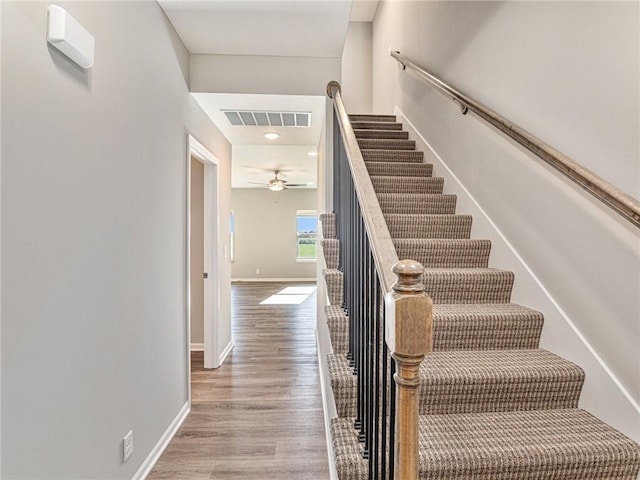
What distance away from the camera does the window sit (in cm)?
1090

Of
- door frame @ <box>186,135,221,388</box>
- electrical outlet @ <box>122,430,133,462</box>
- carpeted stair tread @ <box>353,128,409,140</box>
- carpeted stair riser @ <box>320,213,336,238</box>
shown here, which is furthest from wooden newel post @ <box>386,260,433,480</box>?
door frame @ <box>186,135,221,388</box>

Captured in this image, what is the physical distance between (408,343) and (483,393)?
3.29 feet

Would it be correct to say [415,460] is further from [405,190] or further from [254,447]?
[405,190]

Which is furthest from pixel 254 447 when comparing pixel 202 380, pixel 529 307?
pixel 529 307

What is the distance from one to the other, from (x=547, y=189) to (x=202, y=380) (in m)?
3.19

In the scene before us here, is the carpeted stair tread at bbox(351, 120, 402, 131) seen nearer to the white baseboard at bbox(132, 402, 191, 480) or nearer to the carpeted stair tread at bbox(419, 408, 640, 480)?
the white baseboard at bbox(132, 402, 191, 480)

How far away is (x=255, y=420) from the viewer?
2.82 m

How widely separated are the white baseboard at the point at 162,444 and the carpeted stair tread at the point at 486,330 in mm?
1749

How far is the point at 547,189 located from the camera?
6.14 feet

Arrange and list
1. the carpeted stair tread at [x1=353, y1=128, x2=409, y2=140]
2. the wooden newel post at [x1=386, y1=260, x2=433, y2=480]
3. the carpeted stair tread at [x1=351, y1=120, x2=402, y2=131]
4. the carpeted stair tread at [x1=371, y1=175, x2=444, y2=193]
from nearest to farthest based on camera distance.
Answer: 1. the wooden newel post at [x1=386, y1=260, x2=433, y2=480]
2. the carpeted stair tread at [x1=371, y1=175, x2=444, y2=193]
3. the carpeted stair tread at [x1=353, y1=128, x2=409, y2=140]
4. the carpeted stair tread at [x1=351, y1=120, x2=402, y2=131]

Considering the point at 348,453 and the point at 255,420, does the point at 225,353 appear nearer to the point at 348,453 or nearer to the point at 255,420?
the point at 255,420

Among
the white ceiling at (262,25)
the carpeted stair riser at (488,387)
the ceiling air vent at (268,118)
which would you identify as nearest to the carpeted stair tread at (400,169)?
the ceiling air vent at (268,118)

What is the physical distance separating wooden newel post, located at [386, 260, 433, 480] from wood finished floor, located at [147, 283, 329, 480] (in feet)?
5.57

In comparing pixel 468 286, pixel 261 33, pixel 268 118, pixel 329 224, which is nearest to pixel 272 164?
pixel 268 118
